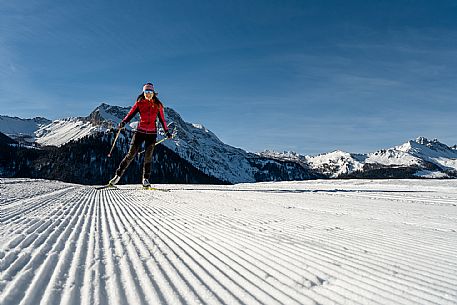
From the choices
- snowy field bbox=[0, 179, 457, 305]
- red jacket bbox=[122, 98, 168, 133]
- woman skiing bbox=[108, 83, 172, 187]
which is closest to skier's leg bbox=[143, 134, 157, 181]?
woman skiing bbox=[108, 83, 172, 187]

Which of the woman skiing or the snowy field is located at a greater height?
the woman skiing

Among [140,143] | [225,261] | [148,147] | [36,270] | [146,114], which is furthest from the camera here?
[148,147]

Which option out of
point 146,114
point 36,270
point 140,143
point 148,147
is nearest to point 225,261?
point 36,270

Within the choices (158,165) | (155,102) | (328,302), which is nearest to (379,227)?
(328,302)

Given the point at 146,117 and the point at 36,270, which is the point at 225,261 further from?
the point at 146,117

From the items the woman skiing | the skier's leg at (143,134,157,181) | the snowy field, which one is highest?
the woman skiing

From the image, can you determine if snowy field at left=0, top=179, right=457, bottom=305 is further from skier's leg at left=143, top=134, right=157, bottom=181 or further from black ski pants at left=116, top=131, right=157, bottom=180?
skier's leg at left=143, top=134, right=157, bottom=181

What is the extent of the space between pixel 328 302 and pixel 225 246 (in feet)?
5.28

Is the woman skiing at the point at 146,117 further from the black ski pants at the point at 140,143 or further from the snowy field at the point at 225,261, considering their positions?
the snowy field at the point at 225,261

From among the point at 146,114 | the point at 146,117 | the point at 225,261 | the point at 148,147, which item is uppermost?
the point at 146,114

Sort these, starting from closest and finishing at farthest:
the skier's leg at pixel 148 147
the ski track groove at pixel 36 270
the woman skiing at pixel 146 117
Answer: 1. the ski track groove at pixel 36 270
2. the woman skiing at pixel 146 117
3. the skier's leg at pixel 148 147

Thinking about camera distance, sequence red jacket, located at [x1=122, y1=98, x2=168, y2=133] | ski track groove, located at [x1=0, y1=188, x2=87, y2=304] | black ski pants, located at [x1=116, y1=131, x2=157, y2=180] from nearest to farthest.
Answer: ski track groove, located at [x1=0, y1=188, x2=87, y2=304]
red jacket, located at [x1=122, y1=98, x2=168, y2=133]
black ski pants, located at [x1=116, y1=131, x2=157, y2=180]

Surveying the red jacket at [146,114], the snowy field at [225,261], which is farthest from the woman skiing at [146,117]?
the snowy field at [225,261]

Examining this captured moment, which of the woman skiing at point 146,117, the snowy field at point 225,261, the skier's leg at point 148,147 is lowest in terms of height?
the snowy field at point 225,261
